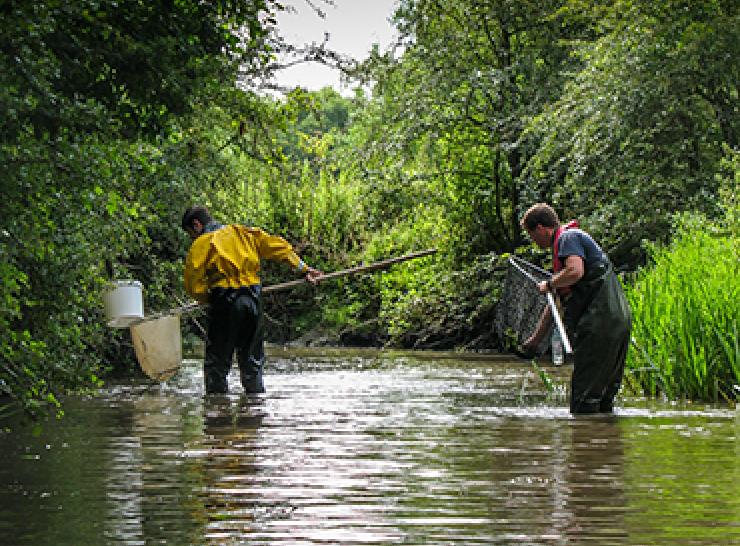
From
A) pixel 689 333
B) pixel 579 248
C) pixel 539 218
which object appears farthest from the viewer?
pixel 689 333

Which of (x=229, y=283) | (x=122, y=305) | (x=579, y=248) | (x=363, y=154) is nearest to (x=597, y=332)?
(x=579, y=248)

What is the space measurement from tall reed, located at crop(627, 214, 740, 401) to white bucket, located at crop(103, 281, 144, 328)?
5.00 metres

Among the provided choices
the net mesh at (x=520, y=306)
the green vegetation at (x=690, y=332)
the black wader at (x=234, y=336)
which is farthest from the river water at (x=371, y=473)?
the net mesh at (x=520, y=306)

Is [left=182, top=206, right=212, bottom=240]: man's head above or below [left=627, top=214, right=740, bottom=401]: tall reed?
above

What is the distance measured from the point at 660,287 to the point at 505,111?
1326 centimetres

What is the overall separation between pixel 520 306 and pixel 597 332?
295 inches

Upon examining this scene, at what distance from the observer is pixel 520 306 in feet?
59.4

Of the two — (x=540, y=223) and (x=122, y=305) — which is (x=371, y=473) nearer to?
(x=540, y=223)

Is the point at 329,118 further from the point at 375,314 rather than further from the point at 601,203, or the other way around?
the point at 601,203

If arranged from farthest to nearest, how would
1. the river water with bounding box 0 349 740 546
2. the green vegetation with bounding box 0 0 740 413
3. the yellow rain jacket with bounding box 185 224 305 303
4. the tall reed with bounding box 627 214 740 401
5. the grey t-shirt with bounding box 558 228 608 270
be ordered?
the yellow rain jacket with bounding box 185 224 305 303
the tall reed with bounding box 627 214 740 401
the grey t-shirt with bounding box 558 228 608 270
the green vegetation with bounding box 0 0 740 413
the river water with bounding box 0 349 740 546

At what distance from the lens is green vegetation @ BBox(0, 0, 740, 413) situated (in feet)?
26.7

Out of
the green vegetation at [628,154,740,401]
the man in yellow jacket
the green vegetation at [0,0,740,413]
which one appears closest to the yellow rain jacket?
the man in yellow jacket

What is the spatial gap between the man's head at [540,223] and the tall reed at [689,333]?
2140 millimetres

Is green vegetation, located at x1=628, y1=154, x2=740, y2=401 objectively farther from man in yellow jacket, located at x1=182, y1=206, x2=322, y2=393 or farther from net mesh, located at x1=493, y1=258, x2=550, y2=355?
man in yellow jacket, located at x1=182, y1=206, x2=322, y2=393
